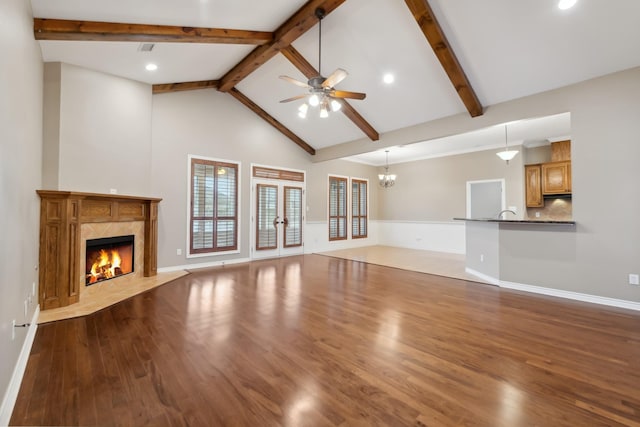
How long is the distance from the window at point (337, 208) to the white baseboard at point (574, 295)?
5206mm

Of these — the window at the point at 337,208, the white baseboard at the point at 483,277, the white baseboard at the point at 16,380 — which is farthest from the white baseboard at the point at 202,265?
the white baseboard at the point at 483,277

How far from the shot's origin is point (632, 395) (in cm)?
191

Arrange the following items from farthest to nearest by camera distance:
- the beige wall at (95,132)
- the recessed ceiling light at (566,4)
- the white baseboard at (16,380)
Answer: the beige wall at (95,132) → the recessed ceiling light at (566,4) → the white baseboard at (16,380)

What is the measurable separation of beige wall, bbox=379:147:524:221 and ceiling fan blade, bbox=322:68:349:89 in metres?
6.11

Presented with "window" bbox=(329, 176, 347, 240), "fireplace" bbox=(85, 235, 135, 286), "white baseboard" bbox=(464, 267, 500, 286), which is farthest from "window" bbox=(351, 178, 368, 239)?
"fireplace" bbox=(85, 235, 135, 286)

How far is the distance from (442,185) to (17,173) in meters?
9.14

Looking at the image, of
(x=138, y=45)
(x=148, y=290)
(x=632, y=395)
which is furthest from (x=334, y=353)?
(x=138, y=45)

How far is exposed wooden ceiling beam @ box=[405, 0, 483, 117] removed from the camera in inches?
140

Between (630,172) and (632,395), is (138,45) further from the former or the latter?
(630,172)

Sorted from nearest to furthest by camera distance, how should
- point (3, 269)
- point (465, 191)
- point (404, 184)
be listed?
point (3, 269)
point (465, 191)
point (404, 184)

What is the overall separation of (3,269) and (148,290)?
2.72m

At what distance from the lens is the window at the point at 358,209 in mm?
9773

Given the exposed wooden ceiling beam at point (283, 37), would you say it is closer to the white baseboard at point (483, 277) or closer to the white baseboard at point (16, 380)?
the white baseboard at point (16, 380)

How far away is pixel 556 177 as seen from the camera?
6574mm
